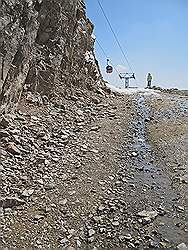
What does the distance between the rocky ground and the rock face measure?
861mm

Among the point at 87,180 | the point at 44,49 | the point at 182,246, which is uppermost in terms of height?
the point at 44,49

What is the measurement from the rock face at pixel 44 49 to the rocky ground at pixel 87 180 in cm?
86

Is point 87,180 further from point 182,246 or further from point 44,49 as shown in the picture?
point 44,49

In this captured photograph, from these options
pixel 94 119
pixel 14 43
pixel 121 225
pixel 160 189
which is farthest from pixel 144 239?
pixel 94 119

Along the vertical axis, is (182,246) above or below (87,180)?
below

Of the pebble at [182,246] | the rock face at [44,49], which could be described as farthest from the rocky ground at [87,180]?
the rock face at [44,49]

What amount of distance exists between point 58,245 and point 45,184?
7.05 ft

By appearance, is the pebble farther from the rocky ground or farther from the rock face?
the rock face

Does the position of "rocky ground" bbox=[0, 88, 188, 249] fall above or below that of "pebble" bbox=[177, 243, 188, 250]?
above

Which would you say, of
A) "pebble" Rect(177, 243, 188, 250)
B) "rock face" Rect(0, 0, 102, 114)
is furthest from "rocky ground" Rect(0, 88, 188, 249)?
"rock face" Rect(0, 0, 102, 114)

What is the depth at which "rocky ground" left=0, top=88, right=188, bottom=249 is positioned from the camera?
236 inches

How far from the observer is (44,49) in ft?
45.6

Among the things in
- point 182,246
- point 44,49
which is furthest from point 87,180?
point 44,49

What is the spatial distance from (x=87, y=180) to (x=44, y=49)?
24.7ft
